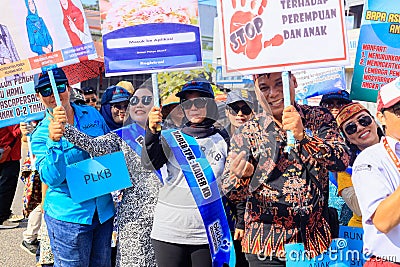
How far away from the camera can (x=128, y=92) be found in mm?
4246

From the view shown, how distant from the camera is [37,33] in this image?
326 centimetres

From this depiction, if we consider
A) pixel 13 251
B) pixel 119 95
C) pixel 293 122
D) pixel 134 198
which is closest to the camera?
pixel 293 122

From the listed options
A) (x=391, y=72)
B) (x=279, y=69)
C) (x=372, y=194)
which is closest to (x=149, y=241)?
(x=279, y=69)

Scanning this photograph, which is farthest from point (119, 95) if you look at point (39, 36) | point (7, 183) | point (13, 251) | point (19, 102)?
point (7, 183)

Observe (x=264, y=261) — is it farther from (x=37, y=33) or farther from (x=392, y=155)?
(x=37, y=33)

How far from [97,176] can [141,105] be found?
0.52m

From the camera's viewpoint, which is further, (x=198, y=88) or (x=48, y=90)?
(x=48, y=90)

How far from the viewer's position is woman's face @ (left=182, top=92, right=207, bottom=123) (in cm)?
296

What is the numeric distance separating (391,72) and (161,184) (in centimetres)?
154

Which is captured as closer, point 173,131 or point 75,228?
point 173,131

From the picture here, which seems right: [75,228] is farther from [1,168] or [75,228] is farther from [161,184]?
[1,168]

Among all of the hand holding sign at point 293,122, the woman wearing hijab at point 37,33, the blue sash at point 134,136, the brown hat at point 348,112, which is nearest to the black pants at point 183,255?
the blue sash at point 134,136

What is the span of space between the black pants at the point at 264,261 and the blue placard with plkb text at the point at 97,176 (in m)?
0.97

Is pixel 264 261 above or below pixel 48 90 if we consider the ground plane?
below
